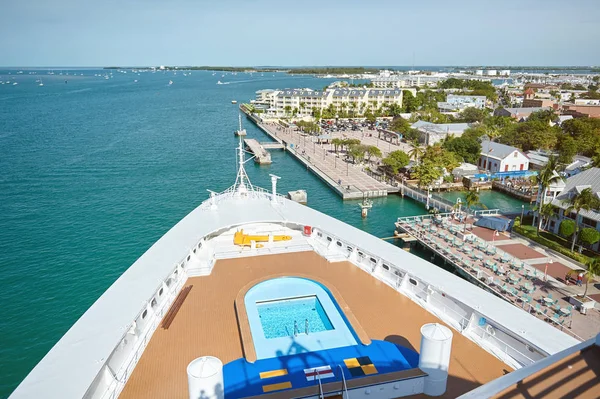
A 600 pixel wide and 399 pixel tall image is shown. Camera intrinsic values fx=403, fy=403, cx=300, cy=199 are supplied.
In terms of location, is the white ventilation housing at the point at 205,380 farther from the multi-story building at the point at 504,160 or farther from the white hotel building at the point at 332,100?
the white hotel building at the point at 332,100

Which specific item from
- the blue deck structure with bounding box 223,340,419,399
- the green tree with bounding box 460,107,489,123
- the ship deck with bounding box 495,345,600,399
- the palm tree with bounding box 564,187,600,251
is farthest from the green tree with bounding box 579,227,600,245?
the green tree with bounding box 460,107,489,123

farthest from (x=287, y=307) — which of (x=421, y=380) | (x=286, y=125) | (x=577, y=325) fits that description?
(x=286, y=125)

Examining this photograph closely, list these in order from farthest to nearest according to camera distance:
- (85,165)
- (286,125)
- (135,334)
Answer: (286,125) < (85,165) < (135,334)

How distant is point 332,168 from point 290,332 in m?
47.3

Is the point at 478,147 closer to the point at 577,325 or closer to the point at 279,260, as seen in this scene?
the point at 577,325

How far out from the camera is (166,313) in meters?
14.3

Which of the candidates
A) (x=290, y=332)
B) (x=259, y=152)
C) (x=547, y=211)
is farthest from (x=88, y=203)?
(x=547, y=211)

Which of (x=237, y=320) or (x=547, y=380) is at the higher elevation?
(x=547, y=380)

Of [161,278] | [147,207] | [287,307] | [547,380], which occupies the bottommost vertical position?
[147,207]

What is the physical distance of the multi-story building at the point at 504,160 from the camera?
178ft

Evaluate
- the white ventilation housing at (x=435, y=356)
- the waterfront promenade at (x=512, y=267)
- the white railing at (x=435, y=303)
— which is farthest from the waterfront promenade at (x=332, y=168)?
the white ventilation housing at (x=435, y=356)

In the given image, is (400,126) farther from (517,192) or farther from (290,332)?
(290,332)

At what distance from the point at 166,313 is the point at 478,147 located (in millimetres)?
55324

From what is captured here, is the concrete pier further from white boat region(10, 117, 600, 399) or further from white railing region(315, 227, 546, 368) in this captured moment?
white railing region(315, 227, 546, 368)
